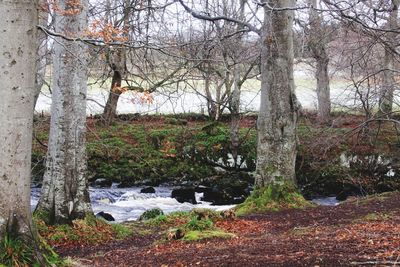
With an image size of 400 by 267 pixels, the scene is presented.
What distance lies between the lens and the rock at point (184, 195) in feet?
52.4

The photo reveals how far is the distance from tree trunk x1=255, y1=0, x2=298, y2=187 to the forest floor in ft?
4.03

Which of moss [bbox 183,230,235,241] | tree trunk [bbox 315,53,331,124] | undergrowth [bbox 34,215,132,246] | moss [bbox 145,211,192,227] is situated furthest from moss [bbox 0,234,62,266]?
tree trunk [bbox 315,53,331,124]

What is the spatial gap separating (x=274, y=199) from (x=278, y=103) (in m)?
1.97

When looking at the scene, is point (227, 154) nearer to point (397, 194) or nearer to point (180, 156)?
point (180, 156)

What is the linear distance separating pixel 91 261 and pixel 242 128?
56.3 feet

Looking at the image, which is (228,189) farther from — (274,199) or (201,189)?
(274,199)

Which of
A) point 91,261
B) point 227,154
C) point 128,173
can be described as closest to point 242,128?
point 227,154

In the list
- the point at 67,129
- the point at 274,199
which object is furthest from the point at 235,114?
the point at 67,129

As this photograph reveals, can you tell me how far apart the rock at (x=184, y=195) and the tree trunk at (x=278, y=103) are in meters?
5.78

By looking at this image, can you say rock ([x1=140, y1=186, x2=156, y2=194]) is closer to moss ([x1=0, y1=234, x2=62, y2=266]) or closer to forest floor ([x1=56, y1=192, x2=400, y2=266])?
forest floor ([x1=56, y1=192, x2=400, y2=266])

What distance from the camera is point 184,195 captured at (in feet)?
54.3

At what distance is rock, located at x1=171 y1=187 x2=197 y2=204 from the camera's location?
16.0 meters

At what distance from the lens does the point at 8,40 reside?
413cm

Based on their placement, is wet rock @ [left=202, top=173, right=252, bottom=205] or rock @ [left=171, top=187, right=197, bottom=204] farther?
wet rock @ [left=202, top=173, right=252, bottom=205]
